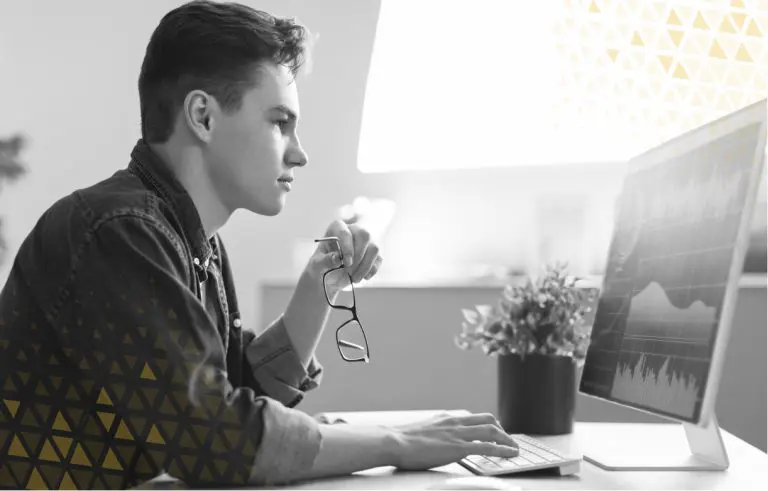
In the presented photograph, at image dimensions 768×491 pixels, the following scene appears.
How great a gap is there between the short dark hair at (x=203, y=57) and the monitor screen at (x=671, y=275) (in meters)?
0.58

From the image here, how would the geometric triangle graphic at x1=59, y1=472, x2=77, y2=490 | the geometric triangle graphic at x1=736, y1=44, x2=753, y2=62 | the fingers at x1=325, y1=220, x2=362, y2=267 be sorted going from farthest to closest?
the geometric triangle graphic at x1=736, y1=44, x2=753, y2=62, the fingers at x1=325, y1=220, x2=362, y2=267, the geometric triangle graphic at x1=59, y1=472, x2=77, y2=490

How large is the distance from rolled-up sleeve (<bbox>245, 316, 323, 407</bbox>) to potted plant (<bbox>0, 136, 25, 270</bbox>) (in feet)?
5.82

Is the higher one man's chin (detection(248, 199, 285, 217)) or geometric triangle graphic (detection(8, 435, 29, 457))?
man's chin (detection(248, 199, 285, 217))

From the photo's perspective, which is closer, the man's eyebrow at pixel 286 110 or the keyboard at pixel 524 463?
the keyboard at pixel 524 463

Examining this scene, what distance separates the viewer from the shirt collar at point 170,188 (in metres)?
1.16

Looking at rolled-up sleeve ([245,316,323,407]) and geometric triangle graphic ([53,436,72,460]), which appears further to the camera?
rolled-up sleeve ([245,316,323,407])

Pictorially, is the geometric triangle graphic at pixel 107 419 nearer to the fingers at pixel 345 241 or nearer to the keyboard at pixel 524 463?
the keyboard at pixel 524 463

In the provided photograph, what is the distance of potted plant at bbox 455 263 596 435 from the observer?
4.70 ft

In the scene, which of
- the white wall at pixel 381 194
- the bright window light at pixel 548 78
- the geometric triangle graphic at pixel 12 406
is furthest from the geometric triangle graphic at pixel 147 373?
the bright window light at pixel 548 78

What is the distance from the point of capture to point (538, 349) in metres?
1.46

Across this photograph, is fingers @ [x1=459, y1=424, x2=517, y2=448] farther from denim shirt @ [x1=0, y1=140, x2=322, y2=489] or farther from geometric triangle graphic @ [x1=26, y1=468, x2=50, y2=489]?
geometric triangle graphic @ [x1=26, y1=468, x2=50, y2=489]

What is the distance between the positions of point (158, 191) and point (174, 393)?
345 mm

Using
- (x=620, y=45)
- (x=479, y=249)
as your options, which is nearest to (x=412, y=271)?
(x=479, y=249)

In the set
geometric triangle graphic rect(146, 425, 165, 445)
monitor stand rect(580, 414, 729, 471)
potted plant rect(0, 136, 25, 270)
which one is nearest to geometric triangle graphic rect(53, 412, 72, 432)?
geometric triangle graphic rect(146, 425, 165, 445)
